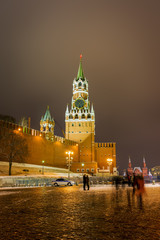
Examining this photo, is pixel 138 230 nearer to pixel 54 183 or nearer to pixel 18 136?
pixel 54 183

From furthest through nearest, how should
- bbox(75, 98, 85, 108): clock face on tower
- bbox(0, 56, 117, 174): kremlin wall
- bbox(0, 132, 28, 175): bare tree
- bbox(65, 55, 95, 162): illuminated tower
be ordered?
1. bbox(75, 98, 85, 108): clock face on tower
2. bbox(65, 55, 95, 162): illuminated tower
3. bbox(0, 56, 117, 174): kremlin wall
4. bbox(0, 132, 28, 175): bare tree

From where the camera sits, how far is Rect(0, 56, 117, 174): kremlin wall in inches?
1929

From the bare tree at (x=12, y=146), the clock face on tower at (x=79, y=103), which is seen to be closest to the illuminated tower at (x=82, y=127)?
the clock face on tower at (x=79, y=103)

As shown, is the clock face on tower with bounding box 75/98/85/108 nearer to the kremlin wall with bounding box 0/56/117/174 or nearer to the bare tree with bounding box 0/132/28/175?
the kremlin wall with bounding box 0/56/117/174

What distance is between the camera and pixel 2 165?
3566cm

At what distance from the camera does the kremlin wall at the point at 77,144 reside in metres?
49.0

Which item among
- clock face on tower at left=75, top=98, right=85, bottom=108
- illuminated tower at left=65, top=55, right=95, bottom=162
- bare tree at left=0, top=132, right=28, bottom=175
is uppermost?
clock face on tower at left=75, top=98, right=85, bottom=108

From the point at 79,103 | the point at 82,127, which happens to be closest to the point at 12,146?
the point at 82,127

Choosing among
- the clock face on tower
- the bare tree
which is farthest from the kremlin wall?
the bare tree

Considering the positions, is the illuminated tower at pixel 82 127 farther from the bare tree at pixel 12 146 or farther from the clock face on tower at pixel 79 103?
the bare tree at pixel 12 146

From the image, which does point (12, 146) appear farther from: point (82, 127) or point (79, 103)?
point (79, 103)

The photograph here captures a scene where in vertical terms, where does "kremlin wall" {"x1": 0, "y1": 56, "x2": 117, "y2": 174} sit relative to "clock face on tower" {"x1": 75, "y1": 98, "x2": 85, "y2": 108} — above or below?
below

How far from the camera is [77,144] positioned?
67.2m

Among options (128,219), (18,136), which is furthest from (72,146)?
(128,219)
